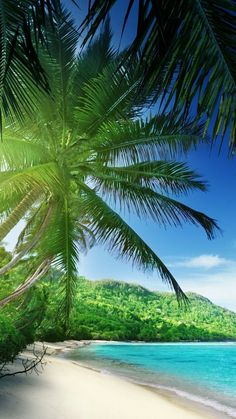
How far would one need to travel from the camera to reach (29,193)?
330 inches

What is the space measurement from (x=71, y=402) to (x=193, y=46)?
733 cm

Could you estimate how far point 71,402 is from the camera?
7.61 meters

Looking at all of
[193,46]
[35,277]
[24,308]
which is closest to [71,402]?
[35,277]

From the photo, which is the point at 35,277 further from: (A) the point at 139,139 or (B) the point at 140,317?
(B) the point at 140,317

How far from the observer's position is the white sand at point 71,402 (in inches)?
243

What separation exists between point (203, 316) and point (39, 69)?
301 ft

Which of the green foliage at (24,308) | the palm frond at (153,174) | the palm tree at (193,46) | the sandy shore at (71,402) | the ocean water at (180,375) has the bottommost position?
the ocean water at (180,375)

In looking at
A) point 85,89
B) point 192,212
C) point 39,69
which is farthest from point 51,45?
point 39,69

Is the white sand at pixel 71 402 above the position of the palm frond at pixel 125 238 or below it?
below

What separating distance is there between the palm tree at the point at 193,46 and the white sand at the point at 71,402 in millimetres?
5050

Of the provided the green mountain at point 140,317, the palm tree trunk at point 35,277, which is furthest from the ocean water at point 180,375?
the green mountain at point 140,317

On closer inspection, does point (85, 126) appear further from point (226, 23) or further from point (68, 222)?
point (226, 23)

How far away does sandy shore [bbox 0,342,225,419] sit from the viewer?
20.3 ft

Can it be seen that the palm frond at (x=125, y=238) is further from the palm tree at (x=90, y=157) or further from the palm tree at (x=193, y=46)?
the palm tree at (x=193, y=46)
